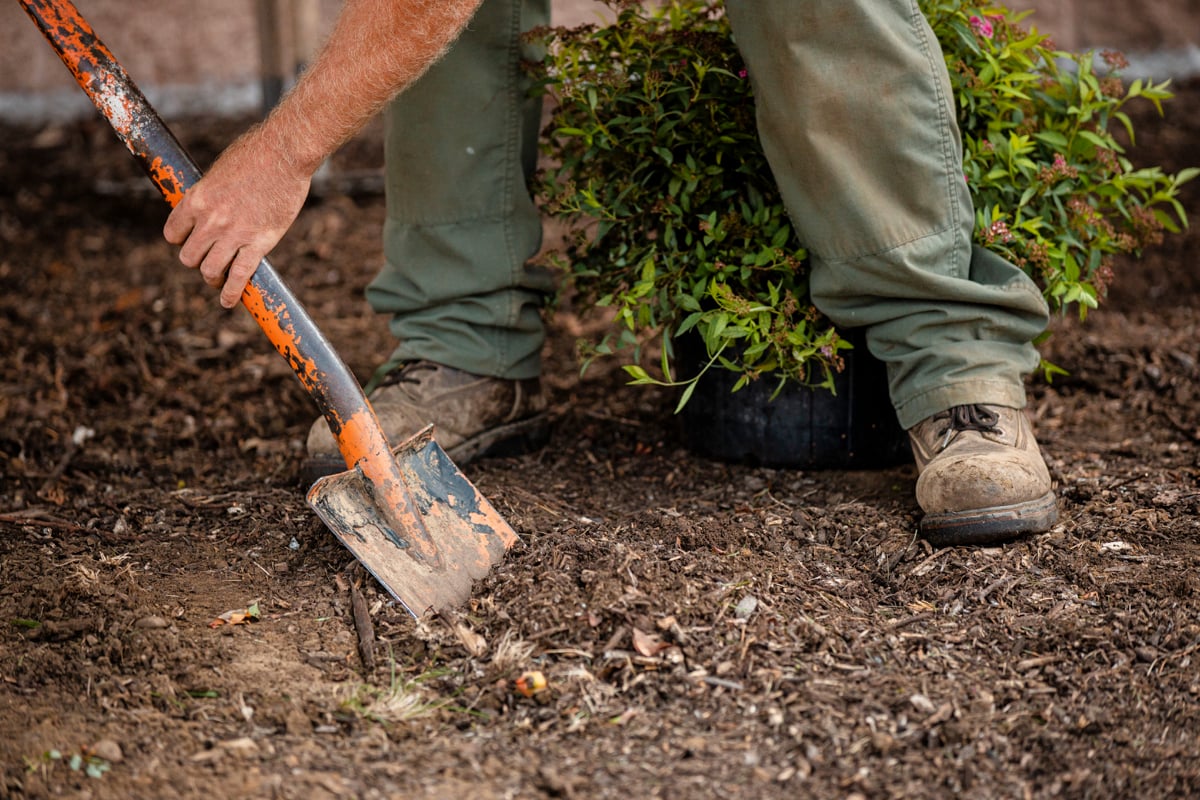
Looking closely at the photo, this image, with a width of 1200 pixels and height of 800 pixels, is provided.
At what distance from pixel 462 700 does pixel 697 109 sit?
1128 mm

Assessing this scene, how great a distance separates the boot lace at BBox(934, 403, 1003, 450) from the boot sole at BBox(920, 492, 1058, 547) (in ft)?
0.48

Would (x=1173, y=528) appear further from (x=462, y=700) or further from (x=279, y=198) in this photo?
(x=279, y=198)

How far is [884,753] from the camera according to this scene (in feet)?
4.71

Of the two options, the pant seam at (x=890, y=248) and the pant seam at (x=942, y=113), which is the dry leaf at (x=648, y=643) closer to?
the pant seam at (x=890, y=248)

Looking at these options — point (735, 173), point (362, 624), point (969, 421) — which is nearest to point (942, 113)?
point (735, 173)

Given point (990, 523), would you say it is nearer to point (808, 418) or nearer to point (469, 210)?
point (808, 418)

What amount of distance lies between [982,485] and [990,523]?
6 cm

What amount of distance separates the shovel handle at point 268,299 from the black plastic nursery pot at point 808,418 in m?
0.69

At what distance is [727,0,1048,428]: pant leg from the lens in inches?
72.7

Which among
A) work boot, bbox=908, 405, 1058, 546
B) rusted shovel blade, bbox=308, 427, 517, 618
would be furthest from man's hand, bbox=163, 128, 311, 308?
work boot, bbox=908, 405, 1058, 546

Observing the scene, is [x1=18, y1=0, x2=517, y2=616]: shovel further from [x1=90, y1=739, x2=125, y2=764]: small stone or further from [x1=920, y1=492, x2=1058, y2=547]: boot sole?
[x1=920, y1=492, x2=1058, y2=547]: boot sole

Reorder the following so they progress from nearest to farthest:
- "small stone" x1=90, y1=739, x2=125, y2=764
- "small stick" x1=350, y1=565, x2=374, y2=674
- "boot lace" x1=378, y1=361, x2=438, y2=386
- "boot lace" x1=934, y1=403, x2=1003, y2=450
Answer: "small stone" x1=90, y1=739, x2=125, y2=764
"small stick" x1=350, y1=565, x2=374, y2=674
"boot lace" x1=934, y1=403, x2=1003, y2=450
"boot lace" x1=378, y1=361, x2=438, y2=386

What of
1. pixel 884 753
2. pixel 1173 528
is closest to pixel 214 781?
pixel 884 753

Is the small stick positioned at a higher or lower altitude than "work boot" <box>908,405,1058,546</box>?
higher
